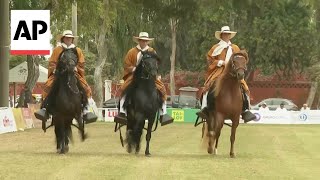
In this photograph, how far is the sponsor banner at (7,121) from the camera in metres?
32.0

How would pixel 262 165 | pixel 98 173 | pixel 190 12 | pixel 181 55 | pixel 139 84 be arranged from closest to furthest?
1. pixel 98 173
2. pixel 262 165
3. pixel 139 84
4. pixel 190 12
5. pixel 181 55

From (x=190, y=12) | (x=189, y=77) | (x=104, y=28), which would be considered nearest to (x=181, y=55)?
(x=189, y=77)

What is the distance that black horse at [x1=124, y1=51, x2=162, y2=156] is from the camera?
18.5m

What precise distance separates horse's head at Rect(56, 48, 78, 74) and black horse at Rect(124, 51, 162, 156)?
1.41 m

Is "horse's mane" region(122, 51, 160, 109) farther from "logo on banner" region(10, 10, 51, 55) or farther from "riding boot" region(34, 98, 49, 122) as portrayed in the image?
"logo on banner" region(10, 10, 51, 55)

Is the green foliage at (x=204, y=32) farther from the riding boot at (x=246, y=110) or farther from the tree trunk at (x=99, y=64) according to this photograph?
the riding boot at (x=246, y=110)

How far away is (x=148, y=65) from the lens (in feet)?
60.2

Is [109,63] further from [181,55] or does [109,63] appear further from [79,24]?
[79,24]

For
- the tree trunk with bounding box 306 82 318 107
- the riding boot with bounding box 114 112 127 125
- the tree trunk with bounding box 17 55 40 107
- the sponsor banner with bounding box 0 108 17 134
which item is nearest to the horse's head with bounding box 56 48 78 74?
the riding boot with bounding box 114 112 127 125

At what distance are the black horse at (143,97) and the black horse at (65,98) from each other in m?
1.12

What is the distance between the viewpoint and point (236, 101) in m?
19.0

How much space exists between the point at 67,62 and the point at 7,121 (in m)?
15.3

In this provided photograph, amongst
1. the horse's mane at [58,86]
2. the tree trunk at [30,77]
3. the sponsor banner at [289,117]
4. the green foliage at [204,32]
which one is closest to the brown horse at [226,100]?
the horse's mane at [58,86]

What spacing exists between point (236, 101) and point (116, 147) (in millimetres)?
5012
